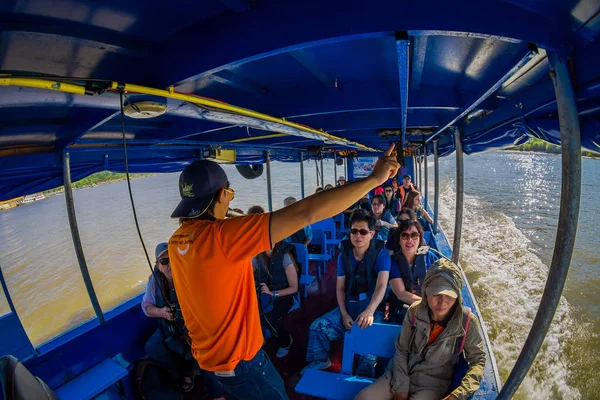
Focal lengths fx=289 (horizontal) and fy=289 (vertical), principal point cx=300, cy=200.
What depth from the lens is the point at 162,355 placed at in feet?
9.49

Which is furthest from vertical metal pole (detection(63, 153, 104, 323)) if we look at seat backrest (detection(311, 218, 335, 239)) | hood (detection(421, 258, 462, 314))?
seat backrest (detection(311, 218, 335, 239))

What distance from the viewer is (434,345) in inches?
79.3

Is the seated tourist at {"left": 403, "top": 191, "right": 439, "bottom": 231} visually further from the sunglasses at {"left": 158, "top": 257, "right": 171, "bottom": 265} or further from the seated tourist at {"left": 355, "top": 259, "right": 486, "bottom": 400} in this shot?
the sunglasses at {"left": 158, "top": 257, "right": 171, "bottom": 265}

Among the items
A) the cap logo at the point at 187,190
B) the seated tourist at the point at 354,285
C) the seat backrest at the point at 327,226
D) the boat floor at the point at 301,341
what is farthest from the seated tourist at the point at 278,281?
the seat backrest at the point at 327,226

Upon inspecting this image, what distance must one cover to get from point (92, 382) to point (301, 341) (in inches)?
85.3

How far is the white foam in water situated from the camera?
454 cm

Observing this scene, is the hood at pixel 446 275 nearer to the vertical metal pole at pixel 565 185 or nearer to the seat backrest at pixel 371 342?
the seat backrest at pixel 371 342

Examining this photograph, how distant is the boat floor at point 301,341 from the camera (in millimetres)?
3033

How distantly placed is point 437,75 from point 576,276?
9615mm

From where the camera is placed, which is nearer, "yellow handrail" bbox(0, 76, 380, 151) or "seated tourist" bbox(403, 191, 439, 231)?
"yellow handrail" bbox(0, 76, 380, 151)

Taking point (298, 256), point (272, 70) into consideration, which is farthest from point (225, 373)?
point (298, 256)

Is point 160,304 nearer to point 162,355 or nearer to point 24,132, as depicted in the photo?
point 162,355

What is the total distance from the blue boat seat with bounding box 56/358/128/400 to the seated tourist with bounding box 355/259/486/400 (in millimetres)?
2036

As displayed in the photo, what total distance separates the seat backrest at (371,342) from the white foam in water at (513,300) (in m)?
3.39
